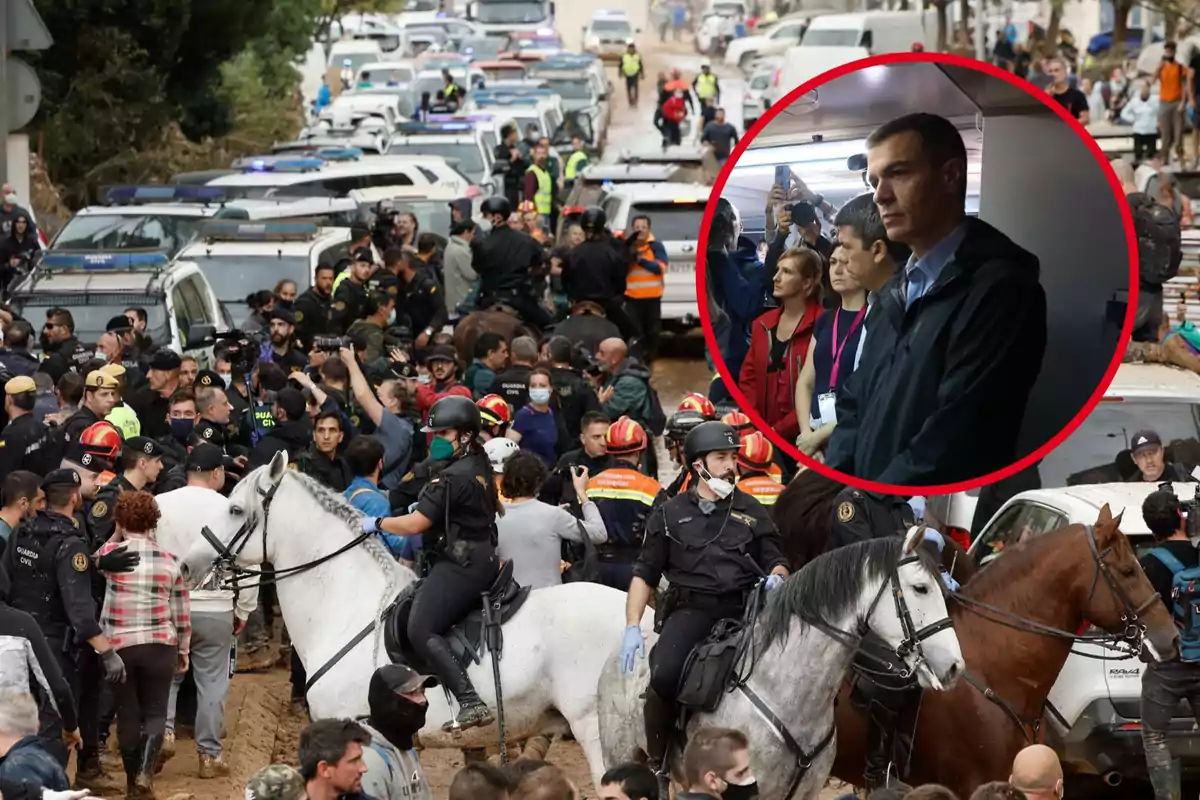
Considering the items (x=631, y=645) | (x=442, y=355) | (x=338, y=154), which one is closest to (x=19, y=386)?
(x=442, y=355)

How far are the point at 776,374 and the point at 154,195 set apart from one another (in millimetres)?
18932

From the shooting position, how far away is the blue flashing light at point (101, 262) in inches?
745

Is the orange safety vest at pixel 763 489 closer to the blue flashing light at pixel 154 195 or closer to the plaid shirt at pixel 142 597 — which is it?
the plaid shirt at pixel 142 597

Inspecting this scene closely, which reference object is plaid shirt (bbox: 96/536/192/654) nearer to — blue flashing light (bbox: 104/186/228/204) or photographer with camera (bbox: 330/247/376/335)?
→ photographer with camera (bbox: 330/247/376/335)

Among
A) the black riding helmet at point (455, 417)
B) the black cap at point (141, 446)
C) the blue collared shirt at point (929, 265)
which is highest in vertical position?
the blue collared shirt at point (929, 265)

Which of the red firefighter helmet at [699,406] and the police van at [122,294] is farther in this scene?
the police van at [122,294]

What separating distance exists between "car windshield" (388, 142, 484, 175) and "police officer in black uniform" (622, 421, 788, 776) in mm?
23356

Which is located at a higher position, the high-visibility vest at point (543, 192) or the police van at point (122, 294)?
the police van at point (122, 294)

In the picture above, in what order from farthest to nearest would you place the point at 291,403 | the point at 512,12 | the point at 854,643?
the point at 512,12, the point at 291,403, the point at 854,643

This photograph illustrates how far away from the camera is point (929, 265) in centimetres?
519

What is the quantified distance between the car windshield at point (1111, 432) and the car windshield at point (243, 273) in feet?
30.1

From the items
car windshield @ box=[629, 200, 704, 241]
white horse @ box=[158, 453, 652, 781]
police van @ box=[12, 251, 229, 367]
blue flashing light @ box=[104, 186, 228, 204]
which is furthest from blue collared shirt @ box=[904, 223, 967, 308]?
blue flashing light @ box=[104, 186, 228, 204]

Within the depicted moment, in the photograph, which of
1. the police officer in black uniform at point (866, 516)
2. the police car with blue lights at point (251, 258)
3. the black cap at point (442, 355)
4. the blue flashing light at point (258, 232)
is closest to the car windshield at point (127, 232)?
the blue flashing light at point (258, 232)

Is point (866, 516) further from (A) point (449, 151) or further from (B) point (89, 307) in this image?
(A) point (449, 151)
